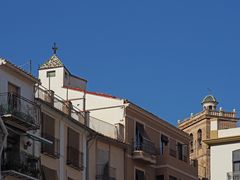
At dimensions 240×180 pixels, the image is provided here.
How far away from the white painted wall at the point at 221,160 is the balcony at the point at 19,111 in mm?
16084

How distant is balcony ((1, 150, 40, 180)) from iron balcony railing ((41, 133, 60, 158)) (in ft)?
6.16

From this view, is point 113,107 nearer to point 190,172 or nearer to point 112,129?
point 112,129

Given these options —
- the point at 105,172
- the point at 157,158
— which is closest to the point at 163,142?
the point at 157,158

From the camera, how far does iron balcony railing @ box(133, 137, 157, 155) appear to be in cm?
6504

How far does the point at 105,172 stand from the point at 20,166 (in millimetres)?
11916

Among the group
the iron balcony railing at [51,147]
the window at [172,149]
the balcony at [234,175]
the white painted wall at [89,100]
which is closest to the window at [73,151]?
the iron balcony railing at [51,147]

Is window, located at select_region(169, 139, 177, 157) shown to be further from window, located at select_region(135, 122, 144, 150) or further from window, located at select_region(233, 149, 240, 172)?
window, located at select_region(233, 149, 240, 172)

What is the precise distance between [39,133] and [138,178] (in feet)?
43.3

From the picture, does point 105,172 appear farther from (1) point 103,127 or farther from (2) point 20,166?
(2) point 20,166

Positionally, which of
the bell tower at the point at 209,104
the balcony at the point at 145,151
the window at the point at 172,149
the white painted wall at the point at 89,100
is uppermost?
the bell tower at the point at 209,104

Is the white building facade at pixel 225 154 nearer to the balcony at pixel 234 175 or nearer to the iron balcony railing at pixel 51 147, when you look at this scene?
the balcony at pixel 234 175

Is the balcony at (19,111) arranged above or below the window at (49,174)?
above

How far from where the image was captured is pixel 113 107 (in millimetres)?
64750

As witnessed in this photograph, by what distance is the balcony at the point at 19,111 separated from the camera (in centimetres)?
4900
